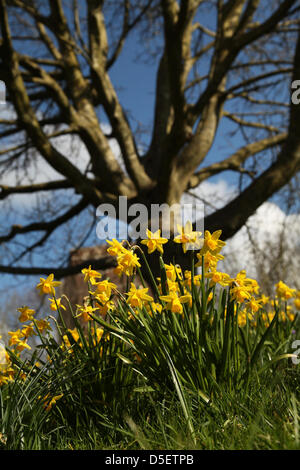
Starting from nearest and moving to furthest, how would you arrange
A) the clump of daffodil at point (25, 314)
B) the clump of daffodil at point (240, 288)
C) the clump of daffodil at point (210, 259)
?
the clump of daffodil at point (240, 288), the clump of daffodil at point (210, 259), the clump of daffodil at point (25, 314)

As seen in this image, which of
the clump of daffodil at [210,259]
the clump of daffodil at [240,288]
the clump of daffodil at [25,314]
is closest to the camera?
the clump of daffodil at [240,288]

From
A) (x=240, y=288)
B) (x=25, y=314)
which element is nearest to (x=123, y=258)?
(x=240, y=288)

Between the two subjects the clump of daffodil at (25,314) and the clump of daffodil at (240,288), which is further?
the clump of daffodil at (25,314)

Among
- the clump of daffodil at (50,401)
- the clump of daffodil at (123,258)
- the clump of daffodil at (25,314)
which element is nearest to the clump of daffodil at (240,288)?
the clump of daffodil at (123,258)

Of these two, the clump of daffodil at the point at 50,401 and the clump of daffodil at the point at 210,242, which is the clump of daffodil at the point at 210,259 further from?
the clump of daffodil at the point at 50,401

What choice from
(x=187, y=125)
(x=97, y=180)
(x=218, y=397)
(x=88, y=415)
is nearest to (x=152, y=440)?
(x=218, y=397)

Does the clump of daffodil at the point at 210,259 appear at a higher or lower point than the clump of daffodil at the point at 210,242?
lower

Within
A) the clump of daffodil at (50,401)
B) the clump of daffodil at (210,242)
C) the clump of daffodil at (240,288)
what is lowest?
the clump of daffodil at (50,401)

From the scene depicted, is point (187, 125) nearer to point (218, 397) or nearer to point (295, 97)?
point (295, 97)

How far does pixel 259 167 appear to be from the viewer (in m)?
5.88

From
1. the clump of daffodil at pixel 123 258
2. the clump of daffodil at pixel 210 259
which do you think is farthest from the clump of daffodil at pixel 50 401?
the clump of daffodil at pixel 210 259

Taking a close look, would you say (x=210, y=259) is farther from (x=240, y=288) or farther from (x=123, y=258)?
(x=123, y=258)

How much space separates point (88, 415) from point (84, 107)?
15.0 ft

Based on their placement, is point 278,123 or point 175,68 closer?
point 175,68
